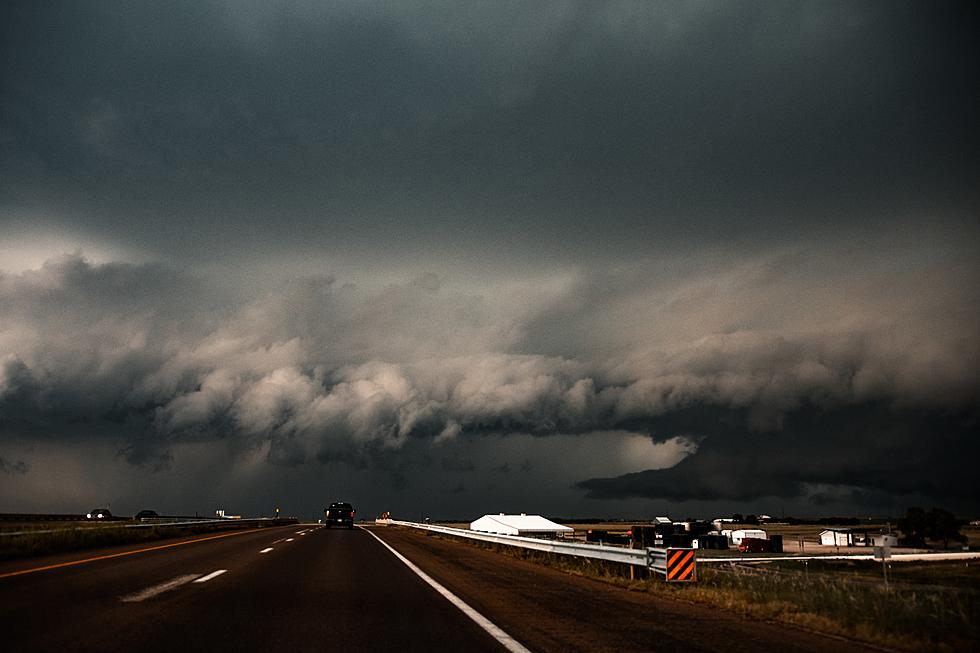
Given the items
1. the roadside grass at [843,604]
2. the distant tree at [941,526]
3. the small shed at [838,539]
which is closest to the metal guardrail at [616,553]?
the roadside grass at [843,604]

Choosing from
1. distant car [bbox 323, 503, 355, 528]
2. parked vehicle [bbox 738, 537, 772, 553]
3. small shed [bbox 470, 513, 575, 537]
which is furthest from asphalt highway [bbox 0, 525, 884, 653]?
parked vehicle [bbox 738, 537, 772, 553]

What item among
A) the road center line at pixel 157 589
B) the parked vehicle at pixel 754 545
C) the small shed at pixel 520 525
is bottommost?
the parked vehicle at pixel 754 545

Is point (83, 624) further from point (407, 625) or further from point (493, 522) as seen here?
point (493, 522)

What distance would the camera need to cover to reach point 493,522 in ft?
323

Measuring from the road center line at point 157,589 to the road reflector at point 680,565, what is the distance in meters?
8.97

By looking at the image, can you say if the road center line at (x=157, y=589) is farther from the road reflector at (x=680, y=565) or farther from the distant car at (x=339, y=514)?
the distant car at (x=339, y=514)

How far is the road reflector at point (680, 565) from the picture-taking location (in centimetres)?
1450

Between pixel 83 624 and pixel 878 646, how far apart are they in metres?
8.84

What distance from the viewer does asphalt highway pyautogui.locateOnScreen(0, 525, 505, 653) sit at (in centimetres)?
759

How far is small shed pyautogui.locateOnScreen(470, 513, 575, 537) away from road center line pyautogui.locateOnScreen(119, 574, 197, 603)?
76.0 metres

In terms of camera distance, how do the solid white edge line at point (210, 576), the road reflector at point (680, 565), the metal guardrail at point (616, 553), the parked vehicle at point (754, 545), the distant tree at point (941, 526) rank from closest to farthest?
the solid white edge line at point (210, 576), the road reflector at point (680, 565), the metal guardrail at point (616, 553), the parked vehicle at point (754, 545), the distant tree at point (941, 526)

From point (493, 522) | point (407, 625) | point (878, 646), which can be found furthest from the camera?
point (493, 522)

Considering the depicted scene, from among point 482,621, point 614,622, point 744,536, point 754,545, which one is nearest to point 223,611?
point 482,621

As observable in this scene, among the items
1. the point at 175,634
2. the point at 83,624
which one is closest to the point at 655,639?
the point at 175,634
